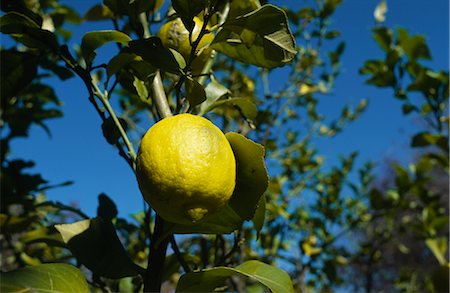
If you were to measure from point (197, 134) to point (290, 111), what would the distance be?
2.51m

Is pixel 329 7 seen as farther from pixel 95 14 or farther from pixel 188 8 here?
pixel 188 8

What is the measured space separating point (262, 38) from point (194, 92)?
0.12 metres

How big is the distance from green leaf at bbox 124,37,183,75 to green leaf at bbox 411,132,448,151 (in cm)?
124

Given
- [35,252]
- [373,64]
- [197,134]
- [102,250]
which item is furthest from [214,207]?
[373,64]

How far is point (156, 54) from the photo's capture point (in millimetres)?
631

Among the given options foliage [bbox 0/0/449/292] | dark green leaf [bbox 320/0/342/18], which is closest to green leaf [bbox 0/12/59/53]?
foliage [bbox 0/0/449/292]

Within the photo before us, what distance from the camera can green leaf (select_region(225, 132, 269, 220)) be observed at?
1.86ft

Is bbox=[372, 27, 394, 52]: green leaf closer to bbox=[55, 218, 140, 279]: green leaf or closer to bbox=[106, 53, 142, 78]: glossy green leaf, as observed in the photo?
bbox=[106, 53, 142, 78]: glossy green leaf

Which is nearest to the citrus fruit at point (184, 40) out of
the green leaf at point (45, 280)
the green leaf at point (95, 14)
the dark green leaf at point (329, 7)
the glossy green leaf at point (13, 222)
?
the green leaf at point (45, 280)

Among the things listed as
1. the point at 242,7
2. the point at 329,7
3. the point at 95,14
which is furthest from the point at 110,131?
the point at 329,7

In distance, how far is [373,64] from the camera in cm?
179

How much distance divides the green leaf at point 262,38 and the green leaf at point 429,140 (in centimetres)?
112

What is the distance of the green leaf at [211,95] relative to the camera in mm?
769

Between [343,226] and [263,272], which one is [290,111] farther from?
[263,272]
